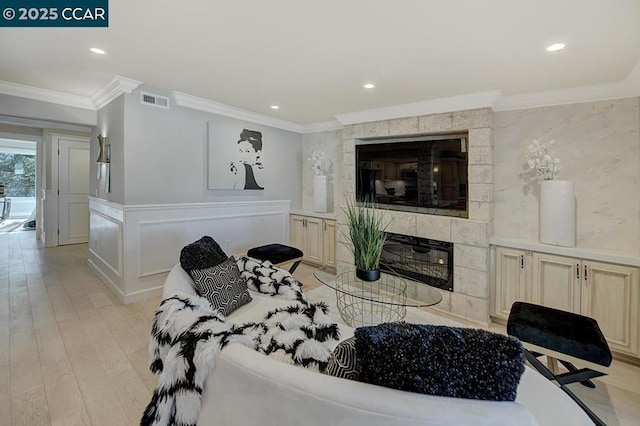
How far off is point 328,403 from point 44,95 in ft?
15.2

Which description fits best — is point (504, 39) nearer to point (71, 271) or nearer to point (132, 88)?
point (132, 88)

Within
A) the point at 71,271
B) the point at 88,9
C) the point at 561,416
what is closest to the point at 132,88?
the point at 88,9

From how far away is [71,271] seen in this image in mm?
4168

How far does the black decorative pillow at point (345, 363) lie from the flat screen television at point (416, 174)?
110 inches

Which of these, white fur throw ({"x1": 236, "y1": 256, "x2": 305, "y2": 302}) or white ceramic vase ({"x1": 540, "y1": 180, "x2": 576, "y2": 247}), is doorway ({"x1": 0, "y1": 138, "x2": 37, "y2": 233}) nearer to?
white fur throw ({"x1": 236, "y1": 256, "x2": 305, "y2": 302})

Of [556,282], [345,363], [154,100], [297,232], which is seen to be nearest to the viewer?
[345,363]

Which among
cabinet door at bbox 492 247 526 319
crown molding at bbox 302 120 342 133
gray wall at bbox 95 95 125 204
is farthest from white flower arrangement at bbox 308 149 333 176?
cabinet door at bbox 492 247 526 319

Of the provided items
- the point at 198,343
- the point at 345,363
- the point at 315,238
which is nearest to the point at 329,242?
the point at 315,238

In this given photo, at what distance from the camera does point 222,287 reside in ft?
6.74

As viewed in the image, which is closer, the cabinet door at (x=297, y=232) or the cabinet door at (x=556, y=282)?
the cabinet door at (x=556, y=282)

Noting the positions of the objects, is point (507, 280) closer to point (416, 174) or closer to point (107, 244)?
point (416, 174)

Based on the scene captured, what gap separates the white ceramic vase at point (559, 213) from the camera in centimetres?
265

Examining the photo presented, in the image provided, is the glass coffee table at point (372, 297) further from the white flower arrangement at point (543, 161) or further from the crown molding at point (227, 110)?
the crown molding at point (227, 110)

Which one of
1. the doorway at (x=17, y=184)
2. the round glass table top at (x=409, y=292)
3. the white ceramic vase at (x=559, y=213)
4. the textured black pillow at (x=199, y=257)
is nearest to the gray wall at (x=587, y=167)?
the white ceramic vase at (x=559, y=213)
